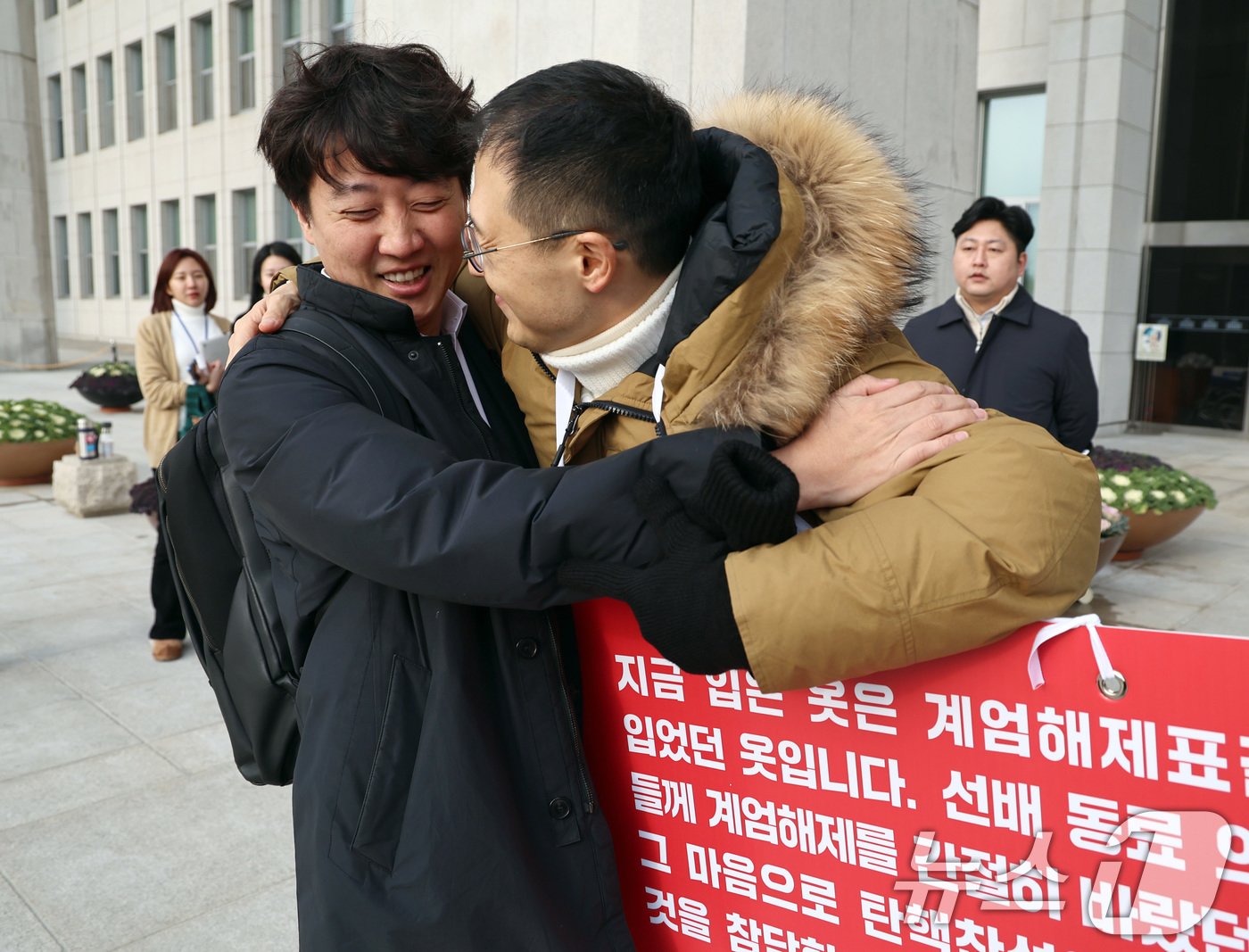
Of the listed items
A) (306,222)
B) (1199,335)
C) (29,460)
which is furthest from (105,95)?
(306,222)

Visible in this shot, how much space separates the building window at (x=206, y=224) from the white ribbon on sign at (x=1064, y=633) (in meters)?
25.4

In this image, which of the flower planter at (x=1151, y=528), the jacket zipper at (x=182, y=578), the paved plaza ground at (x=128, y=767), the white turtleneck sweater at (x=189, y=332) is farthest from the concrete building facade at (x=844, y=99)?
the paved plaza ground at (x=128, y=767)

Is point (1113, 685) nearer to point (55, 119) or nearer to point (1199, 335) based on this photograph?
point (1199, 335)

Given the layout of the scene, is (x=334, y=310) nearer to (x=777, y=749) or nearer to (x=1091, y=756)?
(x=777, y=749)

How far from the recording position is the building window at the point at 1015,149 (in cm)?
1461

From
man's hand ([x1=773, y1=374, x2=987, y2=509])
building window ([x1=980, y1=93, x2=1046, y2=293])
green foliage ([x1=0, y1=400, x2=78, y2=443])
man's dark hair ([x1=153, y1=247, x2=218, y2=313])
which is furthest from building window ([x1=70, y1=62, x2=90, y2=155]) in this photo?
man's hand ([x1=773, y1=374, x2=987, y2=509])

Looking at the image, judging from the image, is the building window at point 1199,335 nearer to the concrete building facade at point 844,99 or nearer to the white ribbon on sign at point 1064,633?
the concrete building facade at point 844,99

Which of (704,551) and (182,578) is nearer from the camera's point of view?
(704,551)

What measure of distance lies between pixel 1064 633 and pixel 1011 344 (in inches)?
156

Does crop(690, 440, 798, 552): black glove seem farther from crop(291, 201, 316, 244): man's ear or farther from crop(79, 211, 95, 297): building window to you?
crop(79, 211, 95, 297): building window

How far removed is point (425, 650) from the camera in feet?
5.16

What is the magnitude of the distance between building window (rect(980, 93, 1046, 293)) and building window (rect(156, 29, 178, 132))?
1874 cm

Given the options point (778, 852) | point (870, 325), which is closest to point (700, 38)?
point (870, 325)

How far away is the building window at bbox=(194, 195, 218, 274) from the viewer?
958 inches
